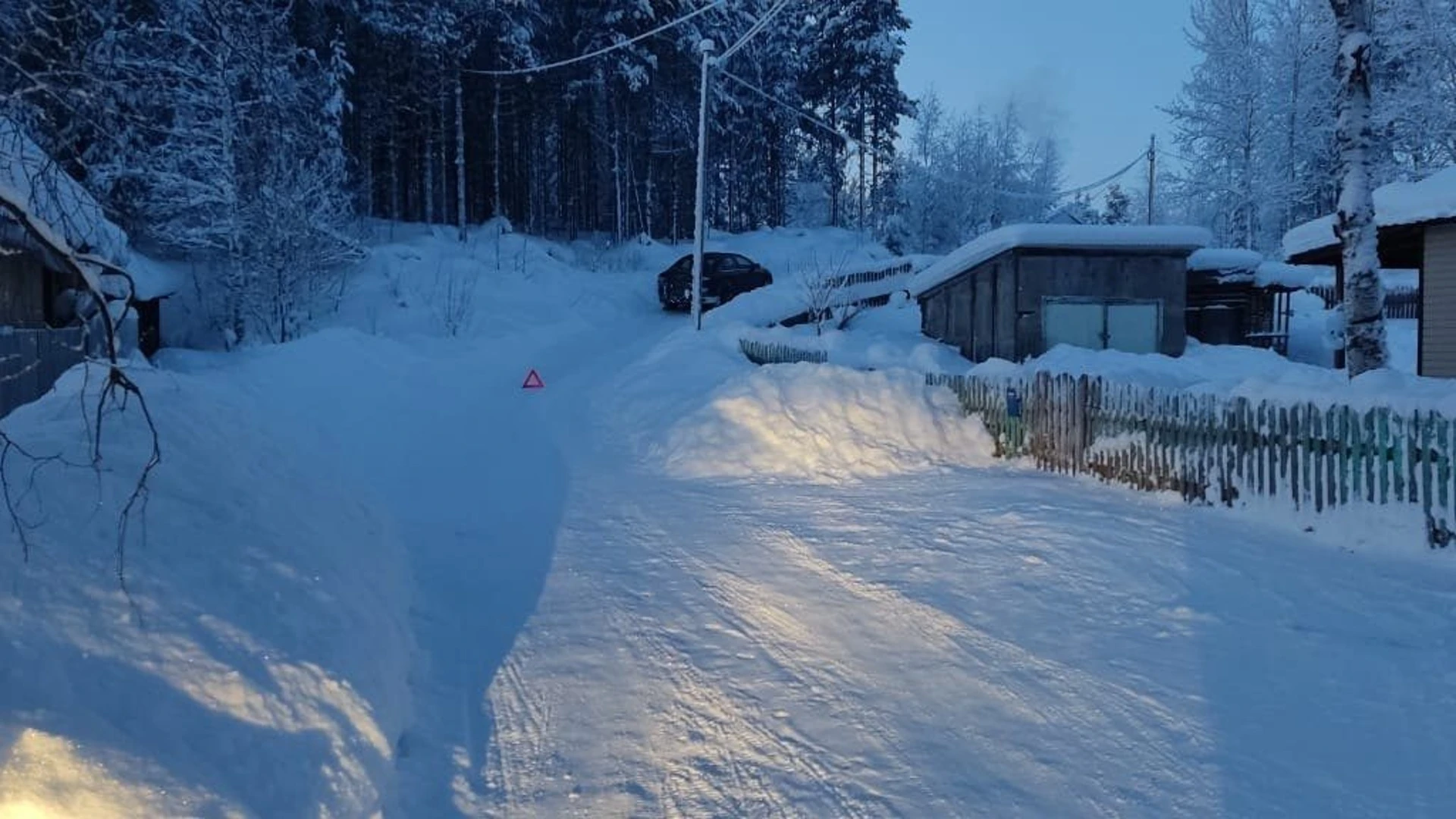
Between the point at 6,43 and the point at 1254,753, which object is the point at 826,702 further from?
the point at 6,43

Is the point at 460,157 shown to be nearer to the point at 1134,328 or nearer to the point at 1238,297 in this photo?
the point at 1134,328

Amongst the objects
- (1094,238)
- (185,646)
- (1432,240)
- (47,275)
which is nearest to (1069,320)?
(1094,238)

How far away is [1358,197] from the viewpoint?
1018 cm

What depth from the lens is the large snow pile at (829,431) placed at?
11609 millimetres

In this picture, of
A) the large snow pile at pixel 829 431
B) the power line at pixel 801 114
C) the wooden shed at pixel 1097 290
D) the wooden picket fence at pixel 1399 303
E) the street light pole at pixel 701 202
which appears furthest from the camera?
the wooden picket fence at pixel 1399 303

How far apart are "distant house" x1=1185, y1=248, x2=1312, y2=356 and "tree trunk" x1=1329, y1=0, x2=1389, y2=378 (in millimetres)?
15123

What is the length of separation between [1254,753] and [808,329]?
19742 mm

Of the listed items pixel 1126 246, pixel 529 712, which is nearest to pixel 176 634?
pixel 529 712

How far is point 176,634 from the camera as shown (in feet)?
13.4

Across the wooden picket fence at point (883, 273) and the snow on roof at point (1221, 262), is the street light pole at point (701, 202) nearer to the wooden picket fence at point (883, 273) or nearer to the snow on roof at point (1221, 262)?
the wooden picket fence at point (883, 273)

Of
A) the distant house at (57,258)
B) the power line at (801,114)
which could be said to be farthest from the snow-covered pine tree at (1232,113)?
the distant house at (57,258)

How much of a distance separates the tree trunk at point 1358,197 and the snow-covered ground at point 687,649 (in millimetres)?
3398

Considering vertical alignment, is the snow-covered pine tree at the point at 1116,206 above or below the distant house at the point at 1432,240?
above

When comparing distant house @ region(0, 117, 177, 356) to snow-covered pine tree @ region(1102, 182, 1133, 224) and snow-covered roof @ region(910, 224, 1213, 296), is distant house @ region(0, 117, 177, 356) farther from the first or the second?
snow-covered pine tree @ region(1102, 182, 1133, 224)
